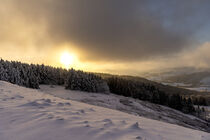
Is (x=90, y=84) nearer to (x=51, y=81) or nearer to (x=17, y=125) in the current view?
(x=51, y=81)

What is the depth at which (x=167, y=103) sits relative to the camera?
2176 inches

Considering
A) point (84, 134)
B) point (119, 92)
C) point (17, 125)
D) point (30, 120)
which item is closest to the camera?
point (84, 134)

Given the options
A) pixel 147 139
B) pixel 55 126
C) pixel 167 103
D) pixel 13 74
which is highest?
pixel 13 74

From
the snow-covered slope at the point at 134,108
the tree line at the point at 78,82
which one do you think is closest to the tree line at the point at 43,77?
the tree line at the point at 78,82

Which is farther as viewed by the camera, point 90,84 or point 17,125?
point 90,84

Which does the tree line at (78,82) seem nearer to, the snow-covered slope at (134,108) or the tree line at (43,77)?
the tree line at (43,77)

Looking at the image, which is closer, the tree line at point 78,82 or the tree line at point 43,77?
the tree line at point 43,77

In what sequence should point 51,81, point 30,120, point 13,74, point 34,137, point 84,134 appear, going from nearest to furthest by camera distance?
point 34,137, point 84,134, point 30,120, point 13,74, point 51,81

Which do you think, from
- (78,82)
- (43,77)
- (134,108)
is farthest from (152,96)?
(43,77)

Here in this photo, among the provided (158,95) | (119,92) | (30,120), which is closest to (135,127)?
(30,120)

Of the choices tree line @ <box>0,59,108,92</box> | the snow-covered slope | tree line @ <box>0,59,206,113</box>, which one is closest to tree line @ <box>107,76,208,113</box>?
tree line @ <box>0,59,206,113</box>

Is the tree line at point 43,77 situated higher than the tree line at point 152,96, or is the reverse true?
the tree line at point 43,77

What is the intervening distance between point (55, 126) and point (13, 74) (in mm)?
38321

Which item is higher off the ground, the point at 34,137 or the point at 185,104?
the point at 34,137
